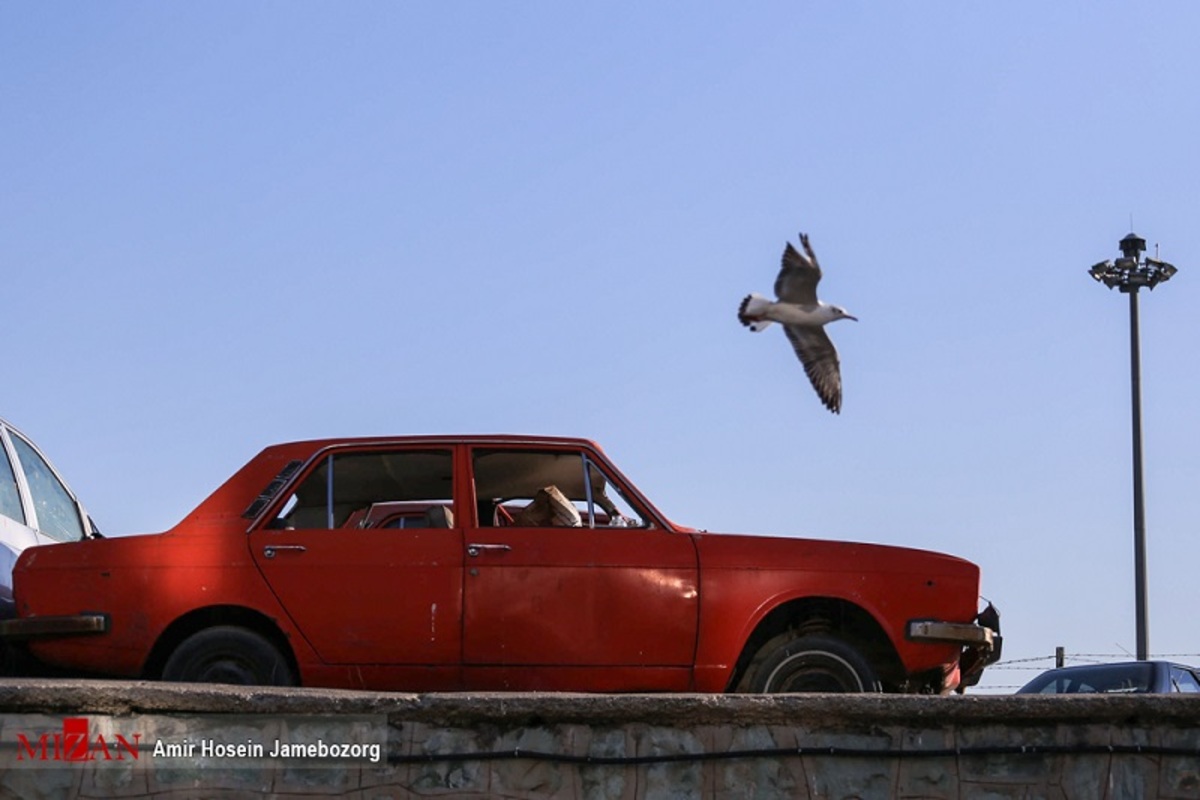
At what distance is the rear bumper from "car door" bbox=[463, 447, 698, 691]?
60.9 inches

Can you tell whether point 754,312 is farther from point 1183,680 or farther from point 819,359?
point 1183,680

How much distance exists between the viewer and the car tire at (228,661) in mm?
8680

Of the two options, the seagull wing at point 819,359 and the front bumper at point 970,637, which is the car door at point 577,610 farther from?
the seagull wing at point 819,359

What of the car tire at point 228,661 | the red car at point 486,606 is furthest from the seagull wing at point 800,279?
the car tire at point 228,661

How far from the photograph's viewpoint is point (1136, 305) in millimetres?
21469

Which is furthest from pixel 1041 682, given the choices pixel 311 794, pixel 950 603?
pixel 311 794

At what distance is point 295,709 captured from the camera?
7.48m

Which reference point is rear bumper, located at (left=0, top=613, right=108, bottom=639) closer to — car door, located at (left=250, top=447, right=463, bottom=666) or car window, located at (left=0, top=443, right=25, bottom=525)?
car door, located at (left=250, top=447, right=463, bottom=666)

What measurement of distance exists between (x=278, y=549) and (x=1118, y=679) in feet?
25.1

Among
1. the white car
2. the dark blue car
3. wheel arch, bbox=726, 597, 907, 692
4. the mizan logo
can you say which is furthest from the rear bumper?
the dark blue car

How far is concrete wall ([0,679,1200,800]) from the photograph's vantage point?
7391mm

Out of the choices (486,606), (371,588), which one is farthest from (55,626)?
(486,606)

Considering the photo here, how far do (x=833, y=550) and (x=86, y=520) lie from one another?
5.25 meters

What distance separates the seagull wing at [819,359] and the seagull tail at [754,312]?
0.63 feet
